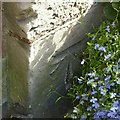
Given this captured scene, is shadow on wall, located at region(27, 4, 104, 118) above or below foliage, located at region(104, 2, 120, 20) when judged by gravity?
below

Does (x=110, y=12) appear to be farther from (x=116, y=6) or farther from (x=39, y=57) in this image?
(x=39, y=57)

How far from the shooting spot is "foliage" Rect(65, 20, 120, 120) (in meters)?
1.58

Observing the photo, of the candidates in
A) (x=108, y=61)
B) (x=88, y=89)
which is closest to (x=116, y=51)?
(x=108, y=61)

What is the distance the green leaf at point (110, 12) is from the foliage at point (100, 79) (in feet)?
0.10

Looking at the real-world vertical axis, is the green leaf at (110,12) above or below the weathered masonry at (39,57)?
above

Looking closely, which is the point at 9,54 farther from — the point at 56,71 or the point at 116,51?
the point at 116,51

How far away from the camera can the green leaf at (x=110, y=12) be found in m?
1.77

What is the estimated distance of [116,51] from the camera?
1.63 metres

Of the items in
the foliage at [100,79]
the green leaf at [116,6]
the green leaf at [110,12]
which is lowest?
the foliage at [100,79]

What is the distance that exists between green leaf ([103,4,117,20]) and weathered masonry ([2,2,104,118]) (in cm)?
5

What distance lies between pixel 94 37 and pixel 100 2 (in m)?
0.19

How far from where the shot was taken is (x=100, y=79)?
5.29 ft

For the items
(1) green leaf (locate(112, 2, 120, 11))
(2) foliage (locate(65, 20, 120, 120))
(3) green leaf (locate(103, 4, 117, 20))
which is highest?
(1) green leaf (locate(112, 2, 120, 11))

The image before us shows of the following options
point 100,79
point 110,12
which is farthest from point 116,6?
point 100,79
